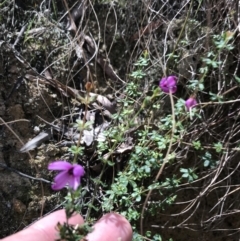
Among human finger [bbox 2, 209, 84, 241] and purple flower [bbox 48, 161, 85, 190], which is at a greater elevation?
purple flower [bbox 48, 161, 85, 190]

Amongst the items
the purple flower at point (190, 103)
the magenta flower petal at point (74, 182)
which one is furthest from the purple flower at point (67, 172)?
the purple flower at point (190, 103)

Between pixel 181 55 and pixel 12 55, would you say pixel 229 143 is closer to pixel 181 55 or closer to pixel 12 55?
pixel 181 55

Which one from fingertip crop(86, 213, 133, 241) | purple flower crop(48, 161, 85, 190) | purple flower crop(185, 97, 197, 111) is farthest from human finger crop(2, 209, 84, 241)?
purple flower crop(185, 97, 197, 111)

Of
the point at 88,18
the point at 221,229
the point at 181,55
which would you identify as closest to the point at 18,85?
the point at 88,18

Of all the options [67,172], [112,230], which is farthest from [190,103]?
[67,172]

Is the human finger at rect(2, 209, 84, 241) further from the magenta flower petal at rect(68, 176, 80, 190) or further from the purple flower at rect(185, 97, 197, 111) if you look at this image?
the purple flower at rect(185, 97, 197, 111)

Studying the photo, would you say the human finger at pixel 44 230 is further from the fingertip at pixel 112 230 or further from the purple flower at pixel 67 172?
the purple flower at pixel 67 172

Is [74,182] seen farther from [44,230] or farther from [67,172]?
[44,230]

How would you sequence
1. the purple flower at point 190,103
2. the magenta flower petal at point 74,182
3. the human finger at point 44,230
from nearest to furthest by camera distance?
the magenta flower petal at point 74,182, the human finger at point 44,230, the purple flower at point 190,103

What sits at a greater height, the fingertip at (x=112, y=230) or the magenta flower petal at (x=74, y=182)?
the magenta flower petal at (x=74, y=182)

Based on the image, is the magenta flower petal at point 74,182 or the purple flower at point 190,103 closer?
the magenta flower petal at point 74,182

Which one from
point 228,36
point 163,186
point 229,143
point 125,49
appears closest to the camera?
point 228,36
